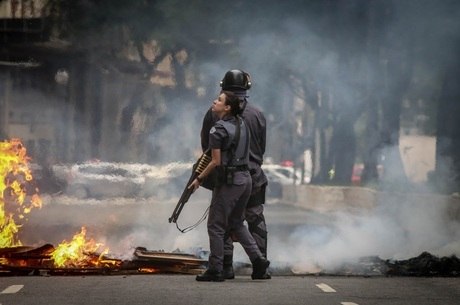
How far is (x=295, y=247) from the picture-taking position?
1988 centimetres

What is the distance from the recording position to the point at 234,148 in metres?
13.0

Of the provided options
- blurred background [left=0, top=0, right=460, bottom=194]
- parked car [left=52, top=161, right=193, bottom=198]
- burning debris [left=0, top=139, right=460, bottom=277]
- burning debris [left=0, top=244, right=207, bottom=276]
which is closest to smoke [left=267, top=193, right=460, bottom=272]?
burning debris [left=0, top=139, right=460, bottom=277]

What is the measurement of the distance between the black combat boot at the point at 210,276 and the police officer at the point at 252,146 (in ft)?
1.11

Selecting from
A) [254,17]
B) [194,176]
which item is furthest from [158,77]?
[194,176]

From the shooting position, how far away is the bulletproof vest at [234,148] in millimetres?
12930

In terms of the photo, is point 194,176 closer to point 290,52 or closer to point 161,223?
point 161,223

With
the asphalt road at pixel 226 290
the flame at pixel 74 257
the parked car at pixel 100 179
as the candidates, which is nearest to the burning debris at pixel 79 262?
the flame at pixel 74 257

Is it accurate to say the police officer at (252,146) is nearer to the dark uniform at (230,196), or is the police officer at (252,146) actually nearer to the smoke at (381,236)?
the dark uniform at (230,196)

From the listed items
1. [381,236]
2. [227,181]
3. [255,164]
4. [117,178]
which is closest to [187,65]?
[117,178]

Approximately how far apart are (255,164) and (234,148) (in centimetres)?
65

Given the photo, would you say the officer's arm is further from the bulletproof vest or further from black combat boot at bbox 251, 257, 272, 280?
black combat boot at bbox 251, 257, 272, 280

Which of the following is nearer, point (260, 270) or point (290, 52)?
point (260, 270)

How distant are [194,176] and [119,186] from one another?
1187 cm

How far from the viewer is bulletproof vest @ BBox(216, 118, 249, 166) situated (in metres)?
12.9
